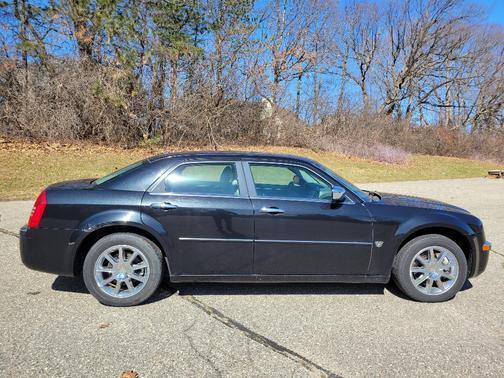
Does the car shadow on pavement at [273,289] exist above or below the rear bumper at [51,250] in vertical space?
below

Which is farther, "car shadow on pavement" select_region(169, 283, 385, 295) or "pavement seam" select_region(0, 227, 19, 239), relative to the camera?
"pavement seam" select_region(0, 227, 19, 239)

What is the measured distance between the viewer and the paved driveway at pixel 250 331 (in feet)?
9.25

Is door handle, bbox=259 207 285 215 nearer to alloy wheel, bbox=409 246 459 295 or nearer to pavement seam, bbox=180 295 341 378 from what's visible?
pavement seam, bbox=180 295 341 378

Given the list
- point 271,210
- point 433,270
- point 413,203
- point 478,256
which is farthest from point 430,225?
point 271,210

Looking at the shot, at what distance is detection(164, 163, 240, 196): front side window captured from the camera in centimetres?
389

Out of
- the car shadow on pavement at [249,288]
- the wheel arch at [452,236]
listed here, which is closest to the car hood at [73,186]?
the car shadow on pavement at [249,288]

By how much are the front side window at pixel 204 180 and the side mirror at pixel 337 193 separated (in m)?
0.94

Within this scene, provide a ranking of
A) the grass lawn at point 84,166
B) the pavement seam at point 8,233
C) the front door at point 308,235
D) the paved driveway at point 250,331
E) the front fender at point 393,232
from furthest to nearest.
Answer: the grass lawn at point 84,166 → the pavement seam at point 8,233 → the front fender at point 393,232 → the front door at point 308,235 → the paved driveway at point 250,331

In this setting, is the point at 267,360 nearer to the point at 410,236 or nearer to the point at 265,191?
the point at 265,191

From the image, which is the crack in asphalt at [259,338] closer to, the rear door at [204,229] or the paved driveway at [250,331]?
the paved driveway at [250,331]

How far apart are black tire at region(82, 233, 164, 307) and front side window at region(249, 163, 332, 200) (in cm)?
119

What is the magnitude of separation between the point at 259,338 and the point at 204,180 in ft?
5.29

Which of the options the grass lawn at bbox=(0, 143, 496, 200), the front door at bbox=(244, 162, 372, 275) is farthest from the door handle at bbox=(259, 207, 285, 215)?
the grass lawn at bbox=(0, 143, 496, 200)

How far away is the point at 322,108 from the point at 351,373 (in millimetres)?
24693
